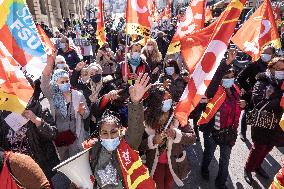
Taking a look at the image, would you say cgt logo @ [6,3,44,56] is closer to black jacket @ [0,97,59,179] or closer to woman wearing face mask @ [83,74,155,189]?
black jacket @ [0,97,59,179]

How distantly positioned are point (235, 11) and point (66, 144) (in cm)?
238

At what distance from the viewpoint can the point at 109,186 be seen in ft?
9.57

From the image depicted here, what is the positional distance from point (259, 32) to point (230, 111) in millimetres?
2249

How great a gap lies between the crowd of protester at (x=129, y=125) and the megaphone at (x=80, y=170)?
56 mm

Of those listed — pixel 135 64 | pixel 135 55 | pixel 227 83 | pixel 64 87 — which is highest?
pixel 64 87

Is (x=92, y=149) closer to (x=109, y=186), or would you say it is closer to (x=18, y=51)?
(x=109, y=186)

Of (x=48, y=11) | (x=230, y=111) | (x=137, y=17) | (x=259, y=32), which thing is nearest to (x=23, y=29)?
(x=137, y=17)

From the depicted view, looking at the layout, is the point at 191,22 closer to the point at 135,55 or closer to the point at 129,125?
the point at 135,55

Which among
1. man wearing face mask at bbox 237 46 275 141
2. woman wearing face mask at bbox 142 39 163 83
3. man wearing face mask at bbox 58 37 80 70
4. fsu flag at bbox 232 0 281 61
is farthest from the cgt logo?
man wearing face mask at bbox 58 37 80 70

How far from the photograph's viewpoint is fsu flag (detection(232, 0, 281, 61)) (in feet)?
19.7

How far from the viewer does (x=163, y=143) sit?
3555mm

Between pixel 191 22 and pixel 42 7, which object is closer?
pixel 191 22

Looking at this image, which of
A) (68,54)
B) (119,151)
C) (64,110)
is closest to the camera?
(119,151)

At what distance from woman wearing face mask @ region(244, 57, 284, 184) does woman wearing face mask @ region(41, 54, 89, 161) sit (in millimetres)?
2341
